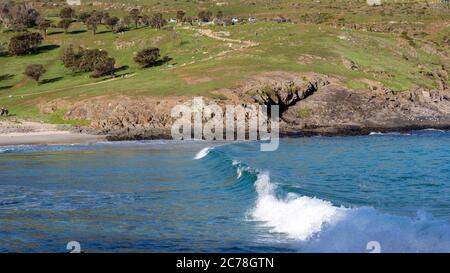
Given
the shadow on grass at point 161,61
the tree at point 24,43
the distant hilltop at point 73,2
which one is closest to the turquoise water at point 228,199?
the shadow on grass at point 161,61

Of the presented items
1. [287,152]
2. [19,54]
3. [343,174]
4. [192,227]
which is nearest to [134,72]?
[19,54]

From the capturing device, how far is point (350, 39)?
309ft

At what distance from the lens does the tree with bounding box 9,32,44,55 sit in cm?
9794

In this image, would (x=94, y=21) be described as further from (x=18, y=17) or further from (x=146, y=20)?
(x=18, y=17)

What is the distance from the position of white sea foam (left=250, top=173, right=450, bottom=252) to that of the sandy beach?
35876 mm

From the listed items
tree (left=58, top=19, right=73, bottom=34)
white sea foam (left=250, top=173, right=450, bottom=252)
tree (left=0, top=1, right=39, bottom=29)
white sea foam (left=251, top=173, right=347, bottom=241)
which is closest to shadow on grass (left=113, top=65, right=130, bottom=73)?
tree (left=58, top=19, right=73, bottom=34)

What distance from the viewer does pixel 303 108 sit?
6688 cm

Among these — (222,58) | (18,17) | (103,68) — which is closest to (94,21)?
(18,17)

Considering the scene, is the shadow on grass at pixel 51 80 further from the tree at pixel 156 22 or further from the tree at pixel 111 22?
the tree at pixel 156 22

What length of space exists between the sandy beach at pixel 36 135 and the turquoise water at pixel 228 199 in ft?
24.9

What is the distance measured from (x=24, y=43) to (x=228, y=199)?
7876cm

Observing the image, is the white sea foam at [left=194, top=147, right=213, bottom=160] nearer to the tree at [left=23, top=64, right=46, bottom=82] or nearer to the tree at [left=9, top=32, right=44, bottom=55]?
the tree at [left=23, top=64, right=46, bottom=82]

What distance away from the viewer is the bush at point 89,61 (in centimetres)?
8275

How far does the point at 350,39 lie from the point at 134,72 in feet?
104
